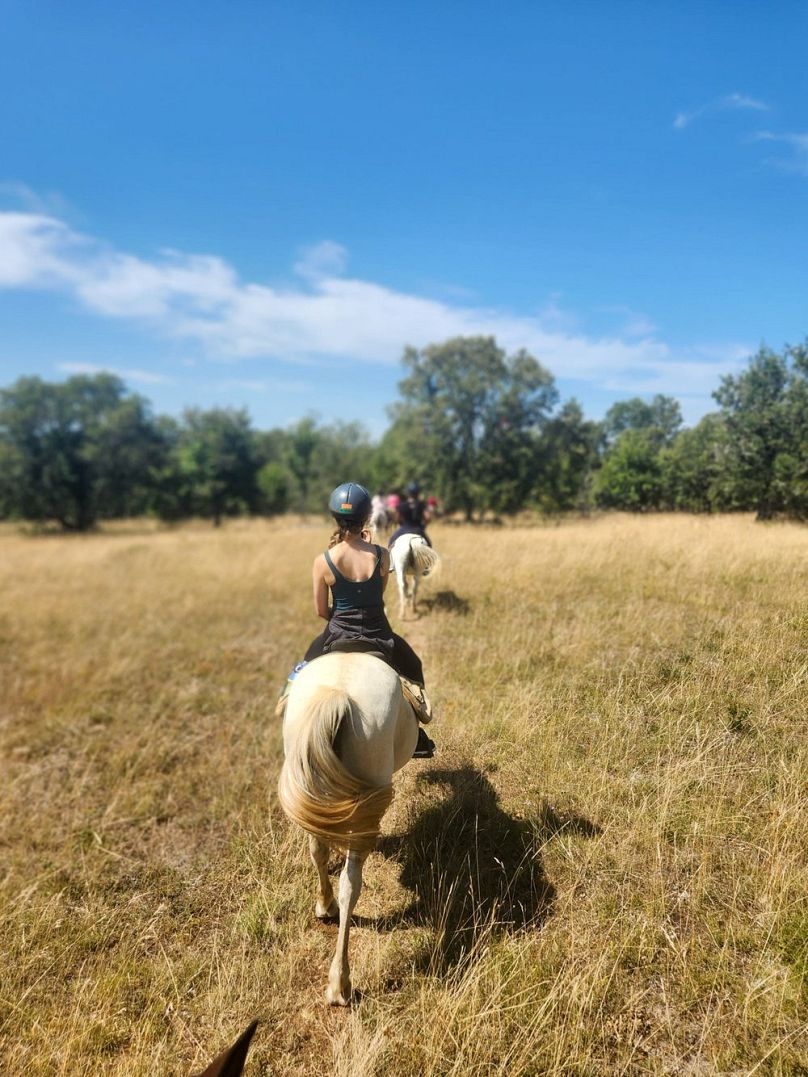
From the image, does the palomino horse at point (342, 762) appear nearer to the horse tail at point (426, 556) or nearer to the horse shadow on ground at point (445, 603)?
the horse tail at point (426, 556)

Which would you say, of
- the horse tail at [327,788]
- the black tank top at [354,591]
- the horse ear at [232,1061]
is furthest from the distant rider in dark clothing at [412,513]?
the horse ear at [232,1061]

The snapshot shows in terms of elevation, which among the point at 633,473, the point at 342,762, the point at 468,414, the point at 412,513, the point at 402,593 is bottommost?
the point at 402,593

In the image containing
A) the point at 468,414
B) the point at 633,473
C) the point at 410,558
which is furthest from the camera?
the point at 468,414

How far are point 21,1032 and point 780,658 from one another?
6239 mm

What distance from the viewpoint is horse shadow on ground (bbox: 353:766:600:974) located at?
3379 mm

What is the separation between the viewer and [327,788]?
9.86 ft

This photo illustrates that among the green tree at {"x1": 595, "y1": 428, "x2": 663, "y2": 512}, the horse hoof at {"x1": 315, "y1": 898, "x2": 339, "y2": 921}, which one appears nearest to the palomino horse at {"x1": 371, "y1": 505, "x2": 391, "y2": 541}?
the green tree at {"x1": 595, "y1": 428, "x2": 663, "y2": 512}

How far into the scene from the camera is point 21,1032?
3.22 meters

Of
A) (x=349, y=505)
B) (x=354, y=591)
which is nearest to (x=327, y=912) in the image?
(x=354, y=591)

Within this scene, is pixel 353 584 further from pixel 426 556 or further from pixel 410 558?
pixel 410 558

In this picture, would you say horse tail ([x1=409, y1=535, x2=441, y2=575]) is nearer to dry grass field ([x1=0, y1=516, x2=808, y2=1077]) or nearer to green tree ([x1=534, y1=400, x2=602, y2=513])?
dry grass field ([x1=0, y1=516, x2=808, y2=1077])

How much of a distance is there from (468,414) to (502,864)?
2489cm

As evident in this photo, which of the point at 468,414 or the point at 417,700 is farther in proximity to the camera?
the point at 468,414

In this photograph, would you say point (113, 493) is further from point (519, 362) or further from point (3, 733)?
point (3, 733)
